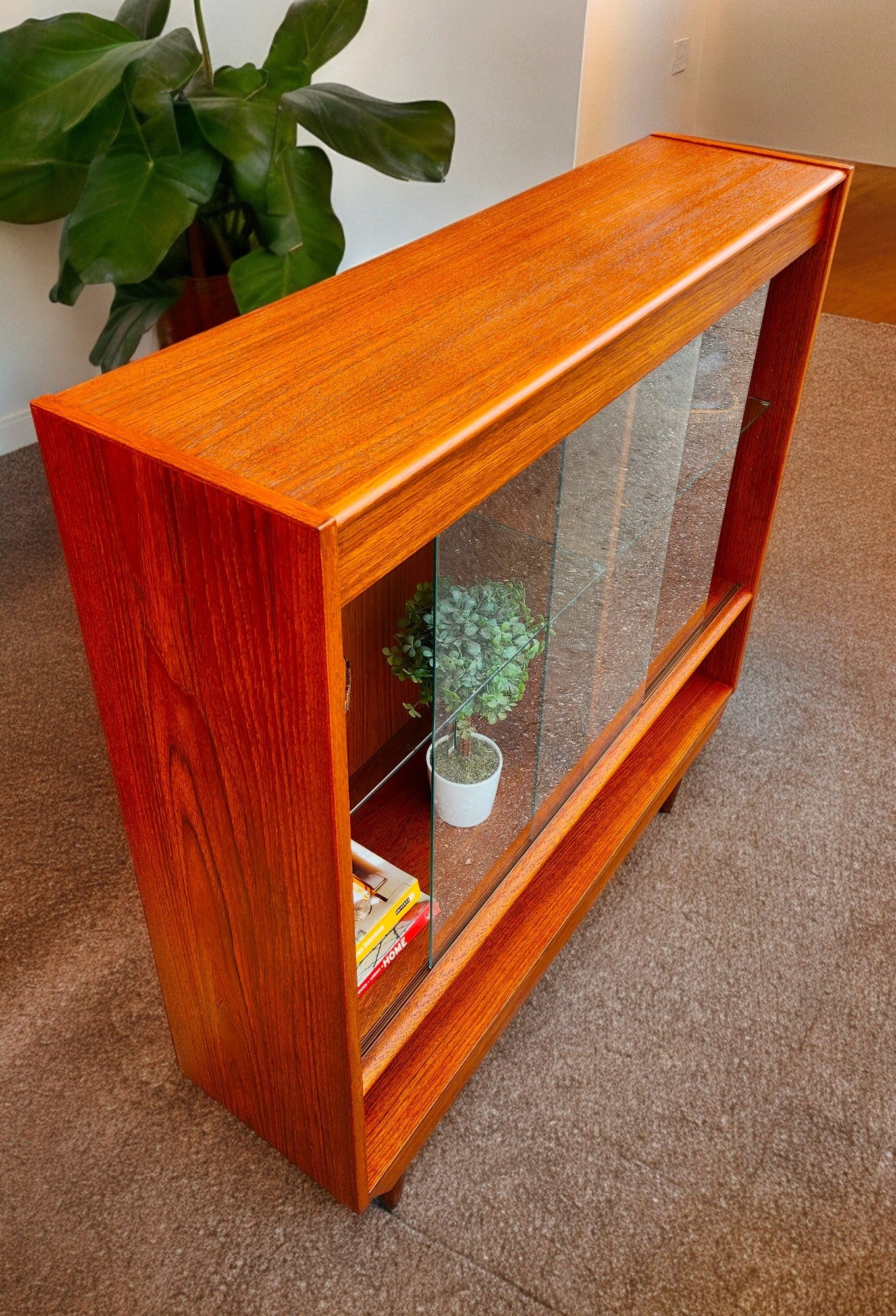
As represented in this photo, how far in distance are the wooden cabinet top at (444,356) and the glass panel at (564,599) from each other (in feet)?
0.37

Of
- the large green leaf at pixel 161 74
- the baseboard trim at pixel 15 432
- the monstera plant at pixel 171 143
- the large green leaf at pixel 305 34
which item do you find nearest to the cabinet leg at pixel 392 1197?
the monstera plant at pixel 171 143

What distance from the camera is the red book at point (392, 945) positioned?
3.67 ft

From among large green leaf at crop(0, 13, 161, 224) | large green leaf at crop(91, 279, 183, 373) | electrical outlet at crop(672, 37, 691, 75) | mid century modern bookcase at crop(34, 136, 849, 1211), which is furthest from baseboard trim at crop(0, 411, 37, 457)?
electrical outlet at crop(672, 37, 691, 75)

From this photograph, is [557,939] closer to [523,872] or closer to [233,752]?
[523,872]

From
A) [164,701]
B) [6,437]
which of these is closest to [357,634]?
[164,701]

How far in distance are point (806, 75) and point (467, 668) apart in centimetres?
487

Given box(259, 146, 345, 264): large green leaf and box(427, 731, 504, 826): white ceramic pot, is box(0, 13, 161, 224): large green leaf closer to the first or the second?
box(259, 146, 345, 264): large green leaf

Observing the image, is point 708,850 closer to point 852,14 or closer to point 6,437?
point 6,437

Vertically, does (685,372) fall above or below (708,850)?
above

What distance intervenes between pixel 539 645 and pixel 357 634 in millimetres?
226

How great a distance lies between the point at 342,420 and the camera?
0.80 m

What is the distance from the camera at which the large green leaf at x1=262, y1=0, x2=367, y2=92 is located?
6.59 feet

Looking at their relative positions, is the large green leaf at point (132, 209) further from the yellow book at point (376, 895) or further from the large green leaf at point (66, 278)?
the yellow book at point (376, 895)

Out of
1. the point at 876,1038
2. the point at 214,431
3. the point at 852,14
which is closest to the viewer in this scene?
the point at 214,431
